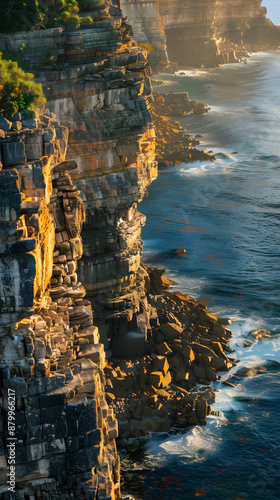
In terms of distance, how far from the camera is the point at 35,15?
156 ft

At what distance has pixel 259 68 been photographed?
19412cm

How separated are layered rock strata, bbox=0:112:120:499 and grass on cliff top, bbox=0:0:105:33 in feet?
92.3

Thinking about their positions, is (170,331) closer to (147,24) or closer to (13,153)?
(13,153)

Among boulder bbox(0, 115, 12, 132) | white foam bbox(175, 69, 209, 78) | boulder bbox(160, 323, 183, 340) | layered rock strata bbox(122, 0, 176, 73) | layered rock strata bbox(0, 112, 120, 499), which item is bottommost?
boulder bbox(160, 323, 183, 340)

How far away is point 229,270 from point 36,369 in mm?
49940

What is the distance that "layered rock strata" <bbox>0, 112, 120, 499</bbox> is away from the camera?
62.4 feet

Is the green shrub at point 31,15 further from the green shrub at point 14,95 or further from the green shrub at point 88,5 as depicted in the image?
the green shrub at point 14,95

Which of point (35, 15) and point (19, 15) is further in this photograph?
point (35, 15)

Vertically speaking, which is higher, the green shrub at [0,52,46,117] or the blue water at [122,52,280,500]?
the green shrub at [0,52,46,117]

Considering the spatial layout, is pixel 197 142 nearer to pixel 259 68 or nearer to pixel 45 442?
pixel 259 68

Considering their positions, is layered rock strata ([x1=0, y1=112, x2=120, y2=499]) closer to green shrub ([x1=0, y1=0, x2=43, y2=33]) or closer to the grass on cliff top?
green shrub ([x1=0, y1=0, x2=43, y2=33])

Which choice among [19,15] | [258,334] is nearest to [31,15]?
[19,15]

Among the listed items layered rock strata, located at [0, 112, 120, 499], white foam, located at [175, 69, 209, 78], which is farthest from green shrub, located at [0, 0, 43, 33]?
white foam, located at [175, 69, 209, 78]

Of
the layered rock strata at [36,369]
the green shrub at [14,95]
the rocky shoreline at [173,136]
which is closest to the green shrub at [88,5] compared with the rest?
the green shrub at [14,95]
